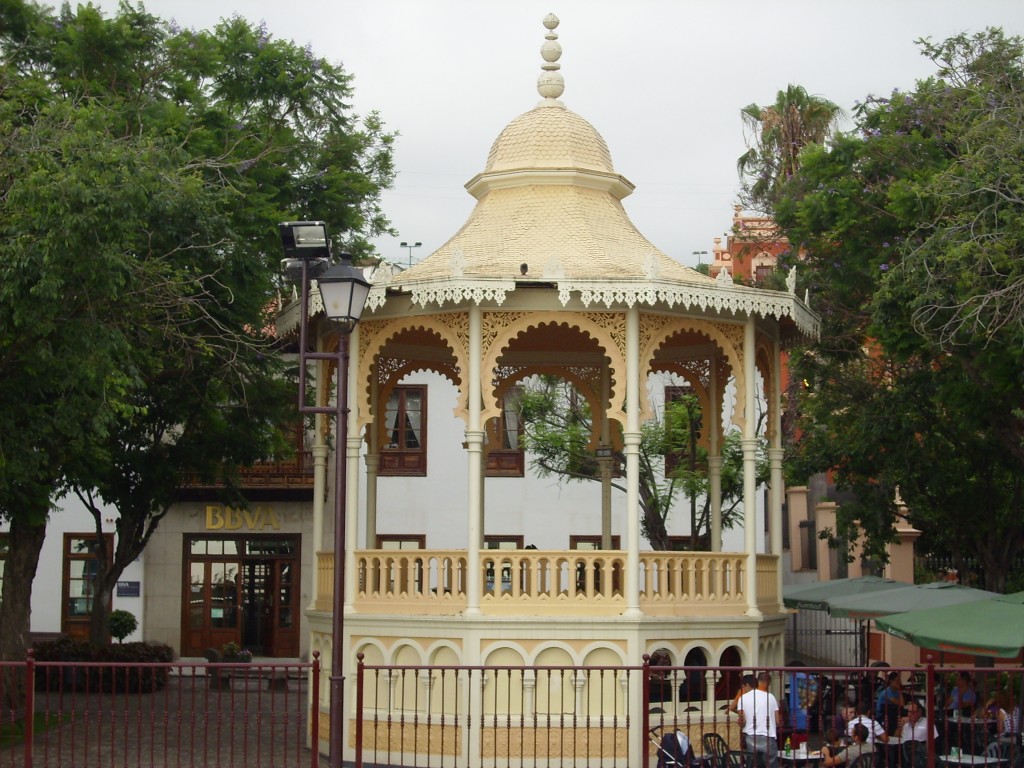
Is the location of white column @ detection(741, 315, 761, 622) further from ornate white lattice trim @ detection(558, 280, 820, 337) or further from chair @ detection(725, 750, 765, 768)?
chair @ detection(725, 750, 765, 768)

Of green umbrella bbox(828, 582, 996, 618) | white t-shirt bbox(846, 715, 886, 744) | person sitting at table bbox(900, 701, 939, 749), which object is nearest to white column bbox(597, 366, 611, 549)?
green umbrella bbox(828, 582, 996, 618)

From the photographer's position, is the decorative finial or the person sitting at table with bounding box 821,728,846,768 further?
the decorative finial

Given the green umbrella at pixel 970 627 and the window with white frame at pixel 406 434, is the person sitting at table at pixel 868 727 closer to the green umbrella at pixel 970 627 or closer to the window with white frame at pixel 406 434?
the green umbrella at pixel 970 627

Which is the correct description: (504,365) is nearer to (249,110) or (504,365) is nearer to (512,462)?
(249,110)

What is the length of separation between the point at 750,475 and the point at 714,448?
282 centimetres

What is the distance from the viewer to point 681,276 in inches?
635

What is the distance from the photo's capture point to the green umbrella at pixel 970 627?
1349cm

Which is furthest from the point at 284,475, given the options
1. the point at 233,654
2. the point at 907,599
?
the point at 907,599

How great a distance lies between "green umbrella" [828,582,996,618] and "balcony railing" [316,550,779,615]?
329 cm

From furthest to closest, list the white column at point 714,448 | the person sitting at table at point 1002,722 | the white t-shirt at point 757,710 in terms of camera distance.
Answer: the white column at point 714,448
the white t-shirt at point 757,710
the person sitting at table at point 1002,722

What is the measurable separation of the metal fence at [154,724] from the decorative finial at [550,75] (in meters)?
8.28

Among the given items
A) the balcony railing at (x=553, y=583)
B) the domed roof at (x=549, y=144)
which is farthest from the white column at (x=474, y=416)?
the domed roof at (x=549, y=144)

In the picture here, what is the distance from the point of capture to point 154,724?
15.0 meters

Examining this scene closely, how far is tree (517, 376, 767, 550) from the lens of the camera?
88.9 feet
